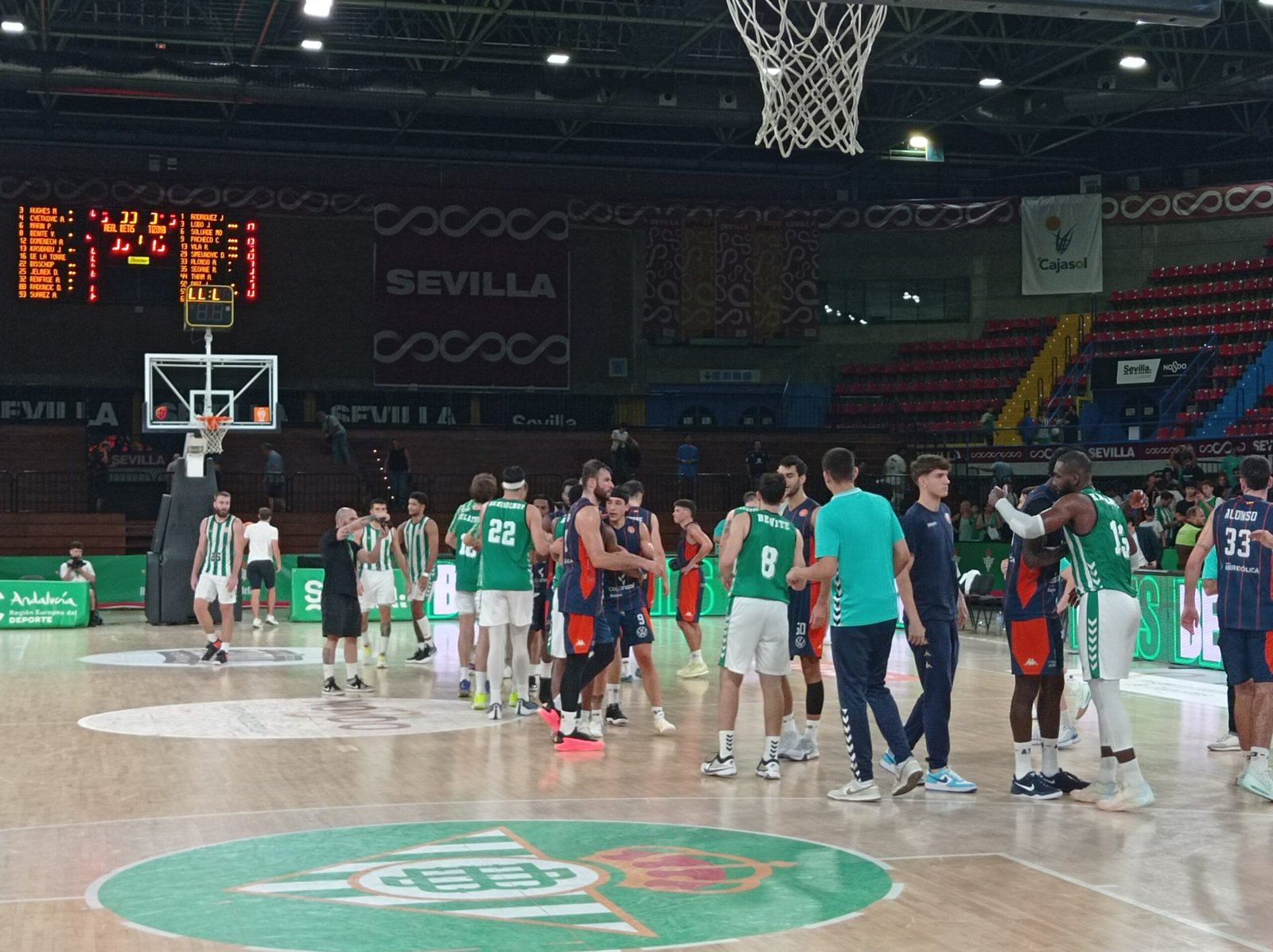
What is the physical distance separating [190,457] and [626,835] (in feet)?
55.1

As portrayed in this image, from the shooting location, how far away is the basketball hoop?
76.0 feet

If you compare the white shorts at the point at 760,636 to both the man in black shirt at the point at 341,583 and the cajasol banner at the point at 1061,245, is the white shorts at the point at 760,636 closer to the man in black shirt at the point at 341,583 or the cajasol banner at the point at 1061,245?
the man in black shirt at the point at 341,583

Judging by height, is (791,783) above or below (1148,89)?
below

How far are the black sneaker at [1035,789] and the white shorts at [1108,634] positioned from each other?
70 cm

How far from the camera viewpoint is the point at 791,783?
950cm

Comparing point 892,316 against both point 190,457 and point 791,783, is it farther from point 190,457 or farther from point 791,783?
point 791,783

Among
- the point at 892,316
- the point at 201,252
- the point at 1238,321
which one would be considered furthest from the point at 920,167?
the point at 201,252

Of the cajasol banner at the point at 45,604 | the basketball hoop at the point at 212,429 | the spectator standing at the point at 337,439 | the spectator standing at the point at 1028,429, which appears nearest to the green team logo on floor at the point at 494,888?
the basketball hoop at the point at 212,429

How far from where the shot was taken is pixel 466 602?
14.0m

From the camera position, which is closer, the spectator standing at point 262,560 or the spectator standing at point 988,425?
the spectator standing at point 262,560

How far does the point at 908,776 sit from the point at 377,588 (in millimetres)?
9229

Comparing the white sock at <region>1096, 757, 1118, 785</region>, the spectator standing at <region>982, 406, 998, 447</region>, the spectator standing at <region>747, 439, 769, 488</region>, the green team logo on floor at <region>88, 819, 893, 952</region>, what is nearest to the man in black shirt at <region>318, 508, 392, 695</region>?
the green team logo on floor at <region>88, 819, 893, 952</region>

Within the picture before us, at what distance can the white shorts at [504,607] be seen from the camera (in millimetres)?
12039

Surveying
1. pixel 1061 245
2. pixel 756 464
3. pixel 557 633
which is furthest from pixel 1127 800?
pixel 1061 245
